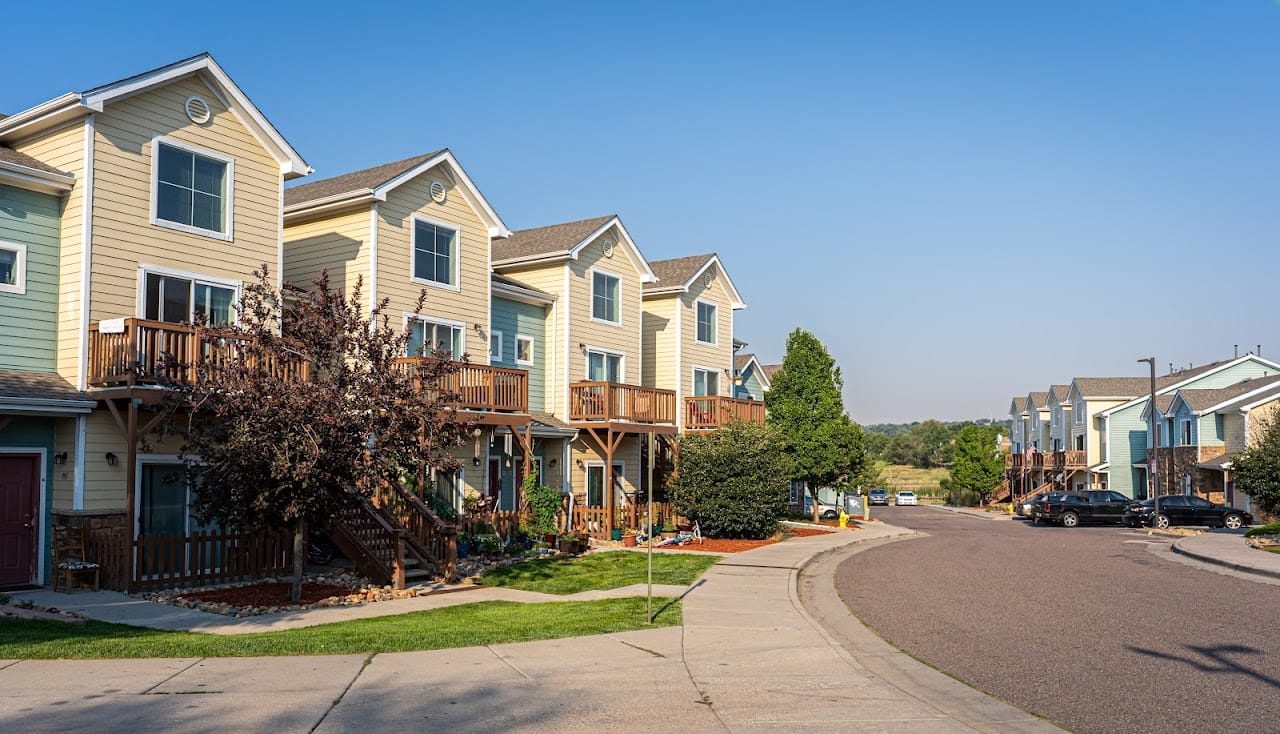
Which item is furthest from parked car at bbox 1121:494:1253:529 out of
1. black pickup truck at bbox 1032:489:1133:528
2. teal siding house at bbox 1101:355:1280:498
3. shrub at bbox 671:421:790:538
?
shrub at bbox 671:421:790:538

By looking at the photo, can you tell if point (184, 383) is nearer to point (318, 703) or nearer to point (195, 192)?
point (195, 192)

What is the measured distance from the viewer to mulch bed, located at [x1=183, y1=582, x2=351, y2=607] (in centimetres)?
1608

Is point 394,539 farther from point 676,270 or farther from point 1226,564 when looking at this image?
Result: point 676,270

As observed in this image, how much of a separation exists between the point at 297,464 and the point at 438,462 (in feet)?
7.39

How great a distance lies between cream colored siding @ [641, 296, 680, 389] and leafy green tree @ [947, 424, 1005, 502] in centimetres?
4289

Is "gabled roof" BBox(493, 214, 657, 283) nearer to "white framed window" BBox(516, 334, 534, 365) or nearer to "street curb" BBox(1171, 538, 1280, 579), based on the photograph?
"white framed window" BBox(516, 334, 534, 365)

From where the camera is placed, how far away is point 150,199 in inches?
760

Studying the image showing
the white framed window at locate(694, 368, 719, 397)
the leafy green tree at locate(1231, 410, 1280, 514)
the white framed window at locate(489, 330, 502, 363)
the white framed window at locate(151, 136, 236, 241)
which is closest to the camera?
the white framed window at locate(151, 136, 236, 241)

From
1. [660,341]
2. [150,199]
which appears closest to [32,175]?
[150,199]

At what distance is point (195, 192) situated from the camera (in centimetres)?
2030

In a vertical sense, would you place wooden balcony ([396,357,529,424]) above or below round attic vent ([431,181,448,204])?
below

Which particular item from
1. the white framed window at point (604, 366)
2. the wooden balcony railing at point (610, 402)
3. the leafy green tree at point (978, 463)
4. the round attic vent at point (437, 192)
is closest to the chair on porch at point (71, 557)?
the round attic vent at point (437, 192)

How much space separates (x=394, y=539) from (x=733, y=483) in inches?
495

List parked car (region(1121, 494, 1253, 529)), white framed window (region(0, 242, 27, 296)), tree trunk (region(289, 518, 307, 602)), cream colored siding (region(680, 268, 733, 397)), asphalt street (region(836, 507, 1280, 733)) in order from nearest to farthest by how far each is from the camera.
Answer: asphalt street (region(836, 507, 1280, 733))
tree trunk (region(289, 518, 307, 602))
white framed window (region(0, 242, 27, 296))
cream colored siding (region(680, 268, 733, 397))
parked car (region(1121, 494, 1253, 529))
